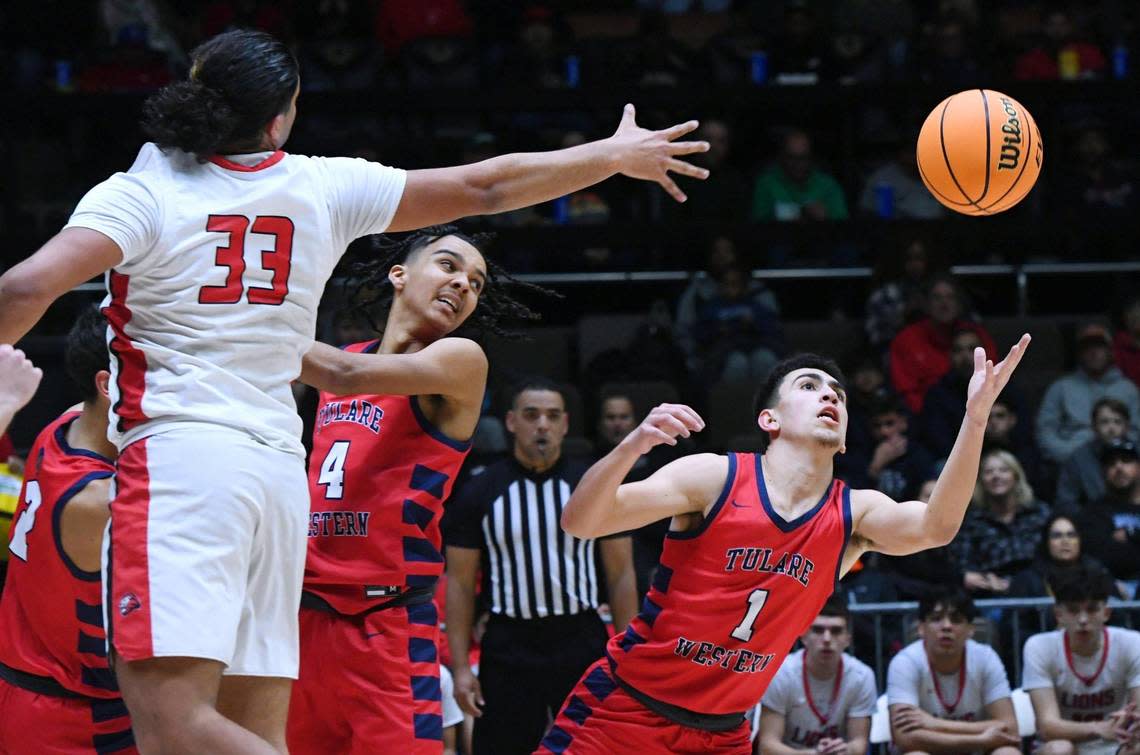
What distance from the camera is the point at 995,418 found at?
1008cm

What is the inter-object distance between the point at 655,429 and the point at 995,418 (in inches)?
244

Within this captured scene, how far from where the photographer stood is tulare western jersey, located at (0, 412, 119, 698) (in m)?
4.39

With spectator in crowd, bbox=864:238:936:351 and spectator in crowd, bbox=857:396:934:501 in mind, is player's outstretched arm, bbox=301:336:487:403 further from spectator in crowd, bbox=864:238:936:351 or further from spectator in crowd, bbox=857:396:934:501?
spectator in crowd, bbox=864:238:936:351

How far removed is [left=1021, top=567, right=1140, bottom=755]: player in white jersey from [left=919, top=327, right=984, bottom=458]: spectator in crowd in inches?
78.6

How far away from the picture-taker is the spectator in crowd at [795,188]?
38.2ft

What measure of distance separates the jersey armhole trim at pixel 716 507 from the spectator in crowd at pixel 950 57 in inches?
278

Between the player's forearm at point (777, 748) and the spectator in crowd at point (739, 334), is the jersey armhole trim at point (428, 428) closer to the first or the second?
the player's forearm at point (777, 748)

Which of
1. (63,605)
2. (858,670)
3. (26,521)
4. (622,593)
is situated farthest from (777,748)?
(26,521)

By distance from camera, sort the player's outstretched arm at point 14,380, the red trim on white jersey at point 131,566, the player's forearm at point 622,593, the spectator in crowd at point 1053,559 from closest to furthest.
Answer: the player's outstretched arm at point 14,380
the red trim on white jersey at point 131,566
the player's forearm at point 622,593
the spectator in crowd at point 1053,559

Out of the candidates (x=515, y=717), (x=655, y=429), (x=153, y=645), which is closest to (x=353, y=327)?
(x=515, y=717)

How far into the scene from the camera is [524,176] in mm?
3807

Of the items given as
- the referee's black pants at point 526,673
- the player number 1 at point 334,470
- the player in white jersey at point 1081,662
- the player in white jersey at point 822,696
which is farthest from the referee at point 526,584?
the player number 1 at point 334,470

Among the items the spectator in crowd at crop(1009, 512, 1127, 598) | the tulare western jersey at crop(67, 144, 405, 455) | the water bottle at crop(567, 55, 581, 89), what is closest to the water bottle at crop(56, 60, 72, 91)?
the water bottle at crop(567, 55, 581, 89)

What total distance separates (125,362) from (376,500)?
1.61 meters
